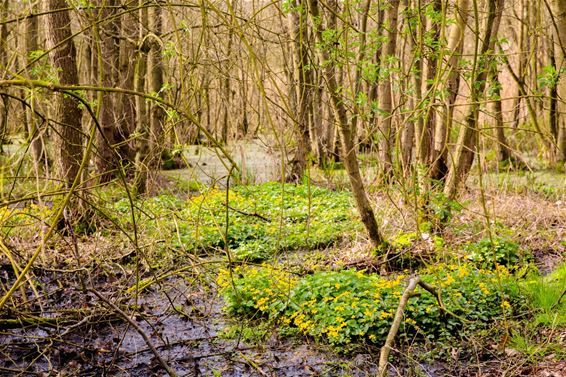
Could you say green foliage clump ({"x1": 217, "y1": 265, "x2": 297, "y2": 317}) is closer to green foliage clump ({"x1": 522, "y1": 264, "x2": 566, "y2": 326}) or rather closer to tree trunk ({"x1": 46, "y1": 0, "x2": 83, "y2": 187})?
green foliage clump ({"x1": 522, "y1": 264, "x2": 566, "y2": 326})

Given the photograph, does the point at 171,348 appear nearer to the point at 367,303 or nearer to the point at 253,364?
the point at 253,364

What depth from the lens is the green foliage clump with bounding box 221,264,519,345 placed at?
5355 mm

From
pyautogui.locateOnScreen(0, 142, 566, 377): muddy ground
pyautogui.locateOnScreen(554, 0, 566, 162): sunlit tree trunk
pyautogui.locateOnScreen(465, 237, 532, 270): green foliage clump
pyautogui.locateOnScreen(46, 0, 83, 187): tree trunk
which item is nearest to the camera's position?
A: pyautogui.locateOnScreen(0, 142, 566, 377): muddy ground

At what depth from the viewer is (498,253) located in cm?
687

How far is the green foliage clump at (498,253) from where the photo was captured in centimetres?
680

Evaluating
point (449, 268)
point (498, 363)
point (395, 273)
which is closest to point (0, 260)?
point (395, 273)

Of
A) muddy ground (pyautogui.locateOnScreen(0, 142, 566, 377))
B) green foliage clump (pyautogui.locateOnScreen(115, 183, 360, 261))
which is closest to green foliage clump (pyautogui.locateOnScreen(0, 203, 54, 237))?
muddy ground (pyautogui.locateOnScreen(0, 142, 566, 377))

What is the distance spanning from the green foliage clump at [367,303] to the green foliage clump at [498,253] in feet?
1.60

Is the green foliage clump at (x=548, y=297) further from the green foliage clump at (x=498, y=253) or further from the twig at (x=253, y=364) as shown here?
the twig at (x=253, y=364)

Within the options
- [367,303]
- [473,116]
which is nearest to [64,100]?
[367,303]

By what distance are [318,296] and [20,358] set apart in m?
2.56

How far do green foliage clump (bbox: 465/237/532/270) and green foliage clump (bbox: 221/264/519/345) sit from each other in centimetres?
49

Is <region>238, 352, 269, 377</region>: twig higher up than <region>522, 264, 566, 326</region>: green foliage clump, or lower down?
lower down

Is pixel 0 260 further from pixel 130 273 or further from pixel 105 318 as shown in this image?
pixel 105 318
